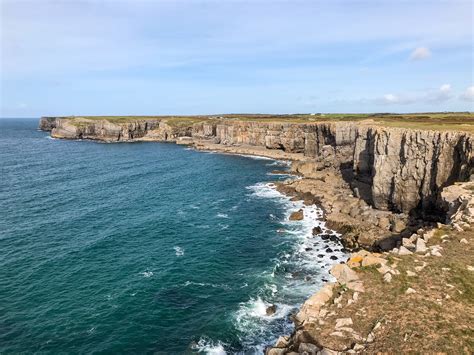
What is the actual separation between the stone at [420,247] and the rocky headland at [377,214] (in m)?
0.08

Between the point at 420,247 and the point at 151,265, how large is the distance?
32.4m

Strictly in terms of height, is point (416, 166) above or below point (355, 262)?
above

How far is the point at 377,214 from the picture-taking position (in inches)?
2422

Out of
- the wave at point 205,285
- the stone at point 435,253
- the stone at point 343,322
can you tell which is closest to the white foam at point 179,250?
Answer: the wave at point 205,285

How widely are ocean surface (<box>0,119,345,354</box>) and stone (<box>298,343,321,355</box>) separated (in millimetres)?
13546

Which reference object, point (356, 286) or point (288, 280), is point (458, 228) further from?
point (288, 280)

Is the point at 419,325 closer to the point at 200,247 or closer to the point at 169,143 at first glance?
the point at 200,247

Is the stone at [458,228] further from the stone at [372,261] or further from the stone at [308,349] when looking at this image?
the stone at [308,349]

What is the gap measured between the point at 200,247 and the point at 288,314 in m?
20.9

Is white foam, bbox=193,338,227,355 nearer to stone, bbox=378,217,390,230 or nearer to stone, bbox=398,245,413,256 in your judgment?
stone, bbox=398,245,413,256

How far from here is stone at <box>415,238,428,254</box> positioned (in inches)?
1115

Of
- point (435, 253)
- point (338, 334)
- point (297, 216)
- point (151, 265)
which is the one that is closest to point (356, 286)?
point (338, 334)

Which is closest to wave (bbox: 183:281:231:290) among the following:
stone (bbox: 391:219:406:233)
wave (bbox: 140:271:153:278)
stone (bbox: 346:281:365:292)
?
wave (bbox: 140:271:153:278)

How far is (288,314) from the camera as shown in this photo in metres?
36.0
